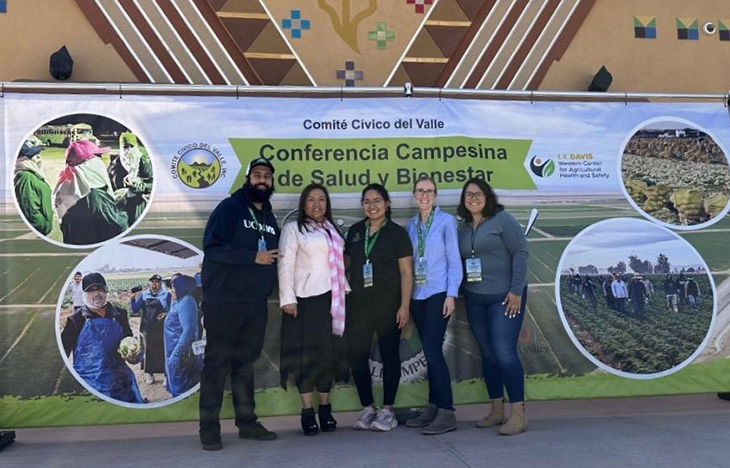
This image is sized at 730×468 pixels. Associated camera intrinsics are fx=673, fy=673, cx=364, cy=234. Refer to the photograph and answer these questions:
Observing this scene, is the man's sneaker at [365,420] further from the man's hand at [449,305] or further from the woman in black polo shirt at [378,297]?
the man's hand at [449,305]

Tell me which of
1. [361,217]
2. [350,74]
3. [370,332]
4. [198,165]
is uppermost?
[350,74]

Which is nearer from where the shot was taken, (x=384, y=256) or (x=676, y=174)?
(x=384, y=256)

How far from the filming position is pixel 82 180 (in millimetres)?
4758

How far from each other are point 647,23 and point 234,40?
3.89m

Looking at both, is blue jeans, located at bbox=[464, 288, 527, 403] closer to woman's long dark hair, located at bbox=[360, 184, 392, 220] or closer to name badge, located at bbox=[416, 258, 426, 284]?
name badge, located at bbox=[416, 258, 426, 284]

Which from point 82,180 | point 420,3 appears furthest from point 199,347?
point 420,3

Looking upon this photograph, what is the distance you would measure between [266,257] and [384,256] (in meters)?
0.81

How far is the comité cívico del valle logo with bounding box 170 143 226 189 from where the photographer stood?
485cm

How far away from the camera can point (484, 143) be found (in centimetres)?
509

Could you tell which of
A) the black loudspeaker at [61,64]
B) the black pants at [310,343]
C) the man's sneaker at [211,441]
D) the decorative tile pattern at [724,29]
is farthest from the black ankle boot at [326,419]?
the decorative tile pattern at [724,29]

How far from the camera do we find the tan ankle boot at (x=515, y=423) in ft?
14.7

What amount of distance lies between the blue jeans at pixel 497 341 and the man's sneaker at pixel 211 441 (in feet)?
6.07

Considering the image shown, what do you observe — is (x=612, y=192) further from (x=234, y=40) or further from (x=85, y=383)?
(x=85, y=383)

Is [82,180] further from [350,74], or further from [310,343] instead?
[350,74]
